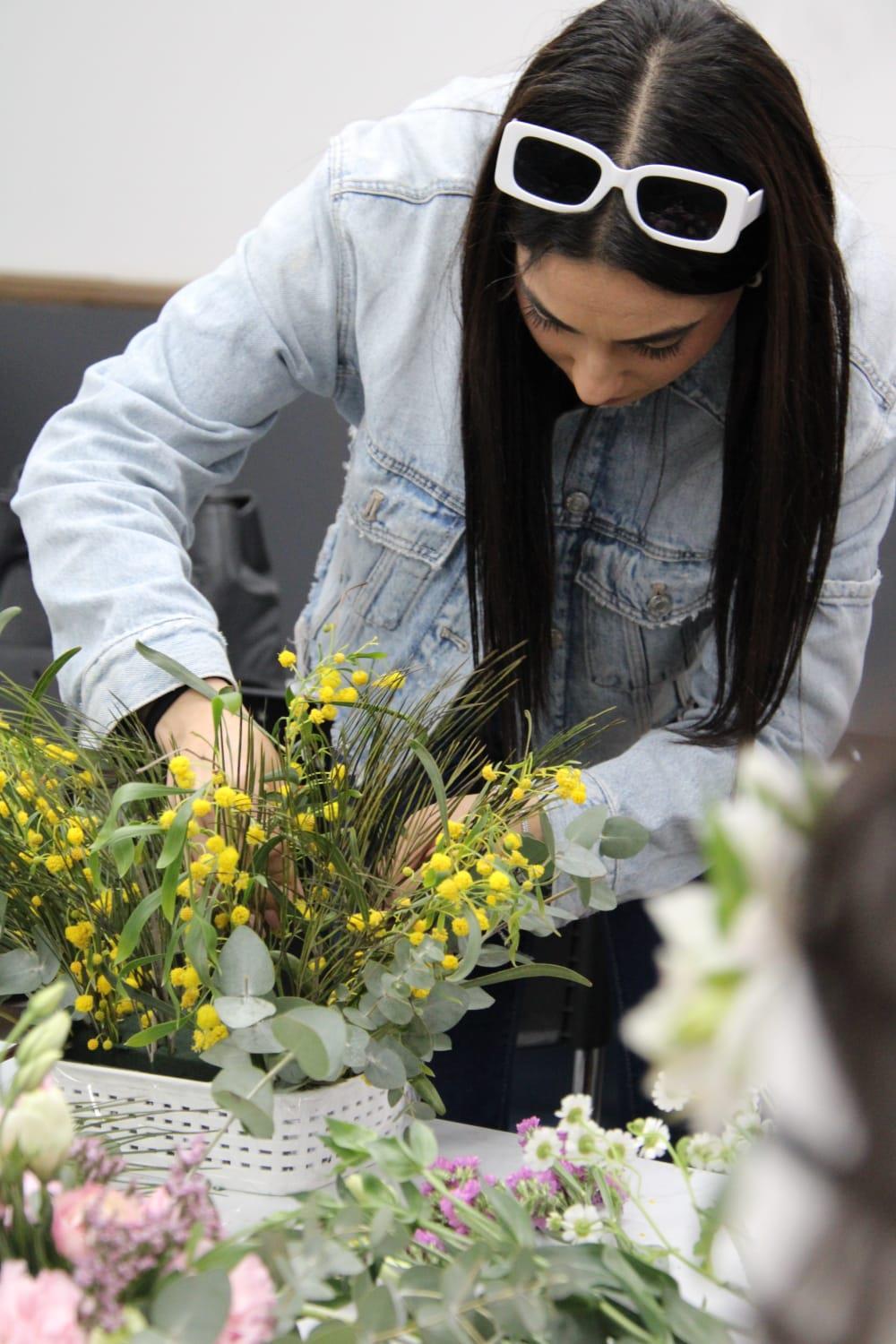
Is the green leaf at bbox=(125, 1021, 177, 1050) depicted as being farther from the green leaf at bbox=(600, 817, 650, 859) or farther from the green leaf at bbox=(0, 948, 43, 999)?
the green leaf at bbox=(600, 817, 650, 859)

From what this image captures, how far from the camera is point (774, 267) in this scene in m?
0.86

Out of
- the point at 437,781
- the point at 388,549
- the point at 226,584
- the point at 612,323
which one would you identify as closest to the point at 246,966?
the point at 437,781

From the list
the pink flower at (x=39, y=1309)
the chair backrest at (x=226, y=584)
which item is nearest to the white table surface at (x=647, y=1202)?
the pink flower at (x=39, y=1309)

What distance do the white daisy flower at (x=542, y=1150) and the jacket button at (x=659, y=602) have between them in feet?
2.04

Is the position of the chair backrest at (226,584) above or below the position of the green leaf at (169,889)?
below

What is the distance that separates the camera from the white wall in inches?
87.3

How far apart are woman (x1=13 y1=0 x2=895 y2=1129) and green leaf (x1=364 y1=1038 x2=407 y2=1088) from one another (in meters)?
0.26

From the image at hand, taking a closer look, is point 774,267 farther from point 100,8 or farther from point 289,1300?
point 100,8

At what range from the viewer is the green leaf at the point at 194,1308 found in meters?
0.38

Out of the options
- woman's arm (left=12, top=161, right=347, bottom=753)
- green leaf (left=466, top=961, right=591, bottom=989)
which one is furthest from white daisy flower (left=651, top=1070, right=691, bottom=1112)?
woman's arm (left=12, top=161, right=347, bottom=753)

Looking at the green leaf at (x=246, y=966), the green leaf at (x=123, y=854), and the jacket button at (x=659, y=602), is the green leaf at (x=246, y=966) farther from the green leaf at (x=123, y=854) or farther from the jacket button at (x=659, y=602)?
the jacket button at (x=659, y=602)

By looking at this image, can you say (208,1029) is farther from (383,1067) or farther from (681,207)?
(681,207)

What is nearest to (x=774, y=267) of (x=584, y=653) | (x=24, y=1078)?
(x=584, y=653)

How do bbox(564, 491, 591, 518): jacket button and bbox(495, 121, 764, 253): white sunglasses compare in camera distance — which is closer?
bbox(495, 121, 764, 253): white sunglasses
